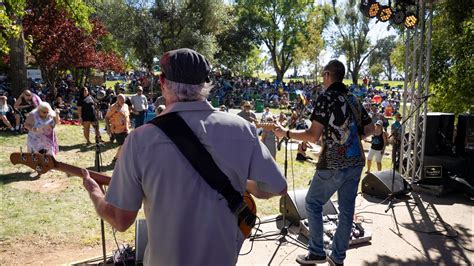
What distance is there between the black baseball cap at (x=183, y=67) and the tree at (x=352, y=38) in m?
46.4

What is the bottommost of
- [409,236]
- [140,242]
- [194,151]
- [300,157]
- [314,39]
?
[300,157]

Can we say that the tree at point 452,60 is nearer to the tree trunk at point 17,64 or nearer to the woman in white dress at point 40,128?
the woman in white dress at point 40,128

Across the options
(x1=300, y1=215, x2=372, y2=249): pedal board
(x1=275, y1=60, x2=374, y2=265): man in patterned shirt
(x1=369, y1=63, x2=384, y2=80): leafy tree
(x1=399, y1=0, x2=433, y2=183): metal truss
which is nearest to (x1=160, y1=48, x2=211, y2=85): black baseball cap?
(x1=275, y1=60, x2=374, y2=265): man in patterned shirt

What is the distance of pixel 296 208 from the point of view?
4.91 metres

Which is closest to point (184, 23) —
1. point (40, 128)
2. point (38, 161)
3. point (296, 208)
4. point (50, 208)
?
point (40, 128)

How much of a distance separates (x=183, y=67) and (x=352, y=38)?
160ft

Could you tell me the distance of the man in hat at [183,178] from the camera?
1.54 metres

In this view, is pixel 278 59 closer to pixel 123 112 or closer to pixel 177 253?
A: pixel 123 112

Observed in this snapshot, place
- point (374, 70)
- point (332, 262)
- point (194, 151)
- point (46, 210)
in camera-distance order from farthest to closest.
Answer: point (374, 70), point (46, 210), point (332, 262), point (194, 151)

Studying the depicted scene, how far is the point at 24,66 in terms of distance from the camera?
13242 mm

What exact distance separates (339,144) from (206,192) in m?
2.07

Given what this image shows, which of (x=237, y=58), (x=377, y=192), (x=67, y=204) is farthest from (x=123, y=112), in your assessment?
(x=237, y=58)

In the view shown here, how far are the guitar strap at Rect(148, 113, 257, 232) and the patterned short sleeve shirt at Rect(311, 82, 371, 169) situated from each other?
192 centimetres

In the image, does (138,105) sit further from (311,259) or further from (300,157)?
(311,259)
